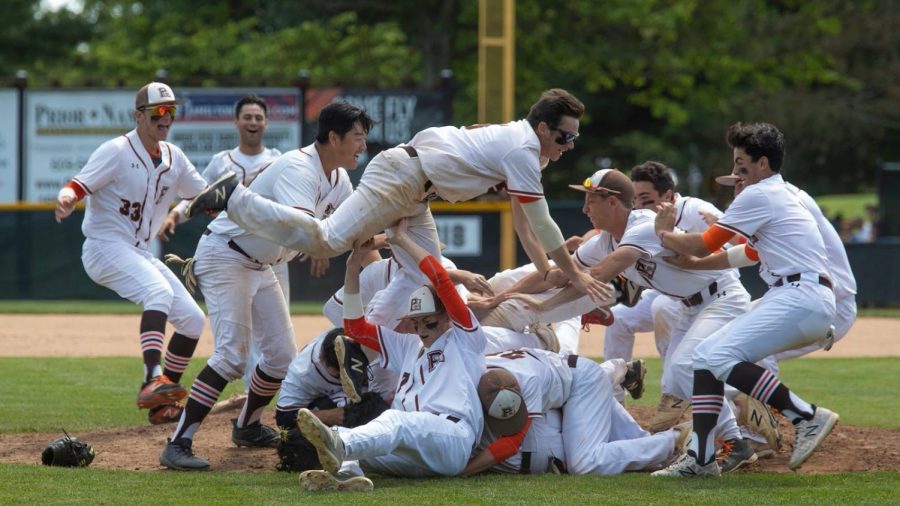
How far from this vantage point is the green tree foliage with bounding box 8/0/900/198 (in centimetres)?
3036

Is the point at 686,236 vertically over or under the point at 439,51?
under

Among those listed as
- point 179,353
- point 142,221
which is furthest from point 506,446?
point 142,221

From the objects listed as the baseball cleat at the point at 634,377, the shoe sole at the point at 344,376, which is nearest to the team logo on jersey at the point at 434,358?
the shoe sole at the point at 344,376

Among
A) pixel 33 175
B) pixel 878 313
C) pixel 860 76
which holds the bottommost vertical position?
pixel 878 313

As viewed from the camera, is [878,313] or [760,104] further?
[760,104]

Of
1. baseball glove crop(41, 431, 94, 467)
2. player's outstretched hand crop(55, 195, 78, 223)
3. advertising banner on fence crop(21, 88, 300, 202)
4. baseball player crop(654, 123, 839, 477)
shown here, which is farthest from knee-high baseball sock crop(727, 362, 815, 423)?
advertising banner on fence crop(21, 88, 300, 202)

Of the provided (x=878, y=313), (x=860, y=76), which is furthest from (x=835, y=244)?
(x=860, y=76)

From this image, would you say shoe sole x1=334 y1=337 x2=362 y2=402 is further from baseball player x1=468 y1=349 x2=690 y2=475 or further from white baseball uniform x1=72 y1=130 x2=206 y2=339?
white baseball uniform x1=72 y1=130 x2=206 y2=339

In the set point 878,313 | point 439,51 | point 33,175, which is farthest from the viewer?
point 439,51

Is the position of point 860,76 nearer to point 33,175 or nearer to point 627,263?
point 33,175

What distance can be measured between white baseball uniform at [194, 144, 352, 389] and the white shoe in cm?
259

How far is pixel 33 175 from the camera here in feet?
70.5

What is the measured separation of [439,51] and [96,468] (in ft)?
79.9

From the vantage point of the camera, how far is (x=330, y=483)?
624cm
